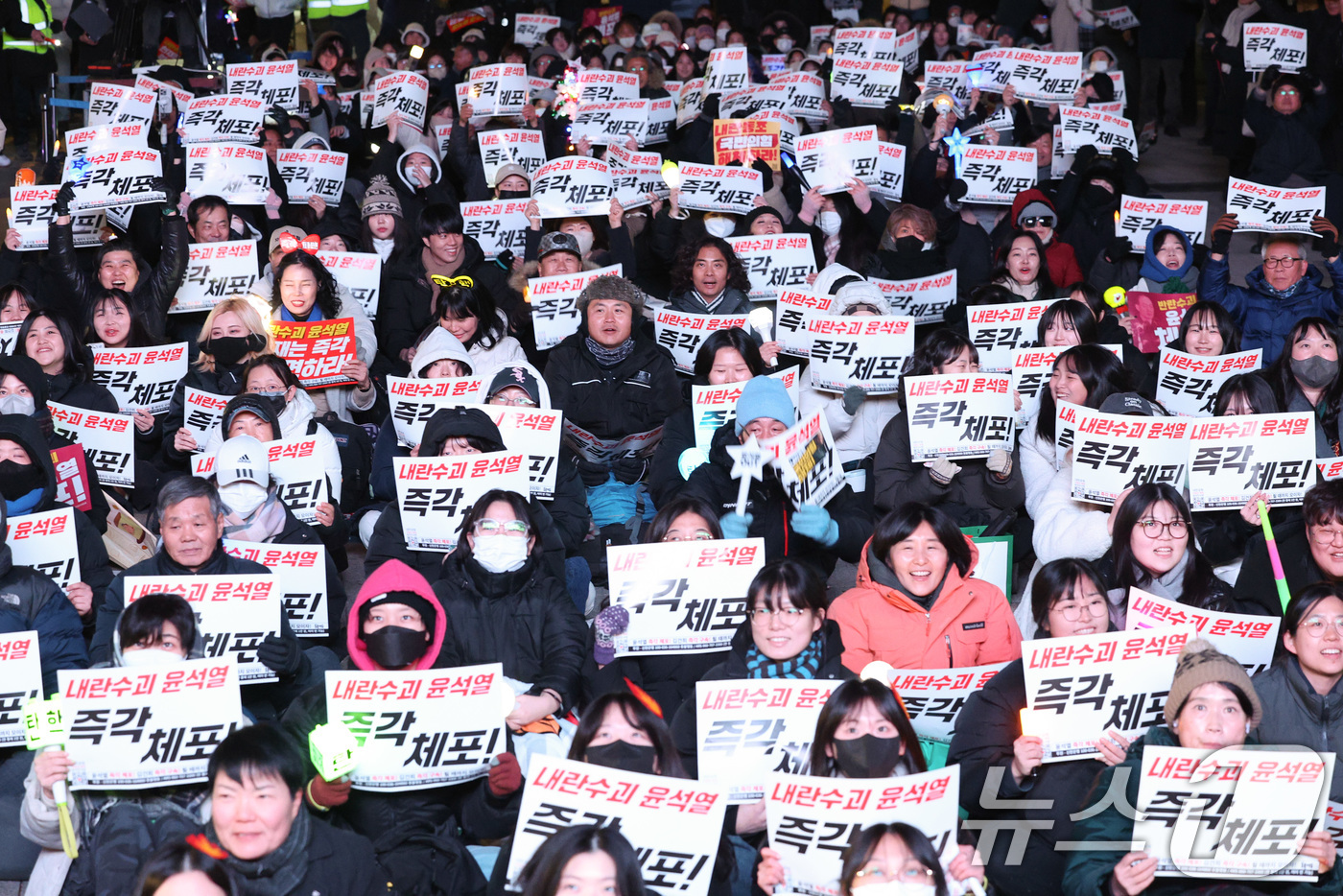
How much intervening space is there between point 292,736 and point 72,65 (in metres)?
12.3

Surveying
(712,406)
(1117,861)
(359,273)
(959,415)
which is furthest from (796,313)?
(1117,861)

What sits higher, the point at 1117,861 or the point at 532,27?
the point at 532,27

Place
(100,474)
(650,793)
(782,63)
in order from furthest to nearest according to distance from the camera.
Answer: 1. (782,63)
2. (100,474)
3. (650,793)

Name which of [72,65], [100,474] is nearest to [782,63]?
[72,65]

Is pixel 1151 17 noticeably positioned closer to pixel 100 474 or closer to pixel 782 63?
pixel 782 63

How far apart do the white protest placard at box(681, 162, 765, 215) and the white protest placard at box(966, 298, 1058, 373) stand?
2159 mm

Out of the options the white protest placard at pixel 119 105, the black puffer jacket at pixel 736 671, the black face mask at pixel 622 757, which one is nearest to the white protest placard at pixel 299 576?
the black puffer jacket at pixel 736 671

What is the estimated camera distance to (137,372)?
319 inches

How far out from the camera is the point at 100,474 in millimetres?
7484

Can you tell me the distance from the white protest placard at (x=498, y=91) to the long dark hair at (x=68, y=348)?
5.28 metres

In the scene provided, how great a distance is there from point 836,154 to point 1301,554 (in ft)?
16.5

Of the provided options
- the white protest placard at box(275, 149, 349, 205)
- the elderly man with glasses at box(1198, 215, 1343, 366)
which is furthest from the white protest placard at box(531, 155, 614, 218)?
the elderly man with glasses at box(1198, 215, 1343, 366)

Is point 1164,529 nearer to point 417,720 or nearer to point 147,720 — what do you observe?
point 417,720

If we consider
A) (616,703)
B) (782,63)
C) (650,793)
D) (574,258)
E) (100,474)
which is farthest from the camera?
(782,63)
